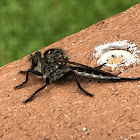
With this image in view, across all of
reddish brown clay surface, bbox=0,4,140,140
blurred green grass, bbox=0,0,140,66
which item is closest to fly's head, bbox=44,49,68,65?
reddish brown clay surface, bbox=0,4,140,140

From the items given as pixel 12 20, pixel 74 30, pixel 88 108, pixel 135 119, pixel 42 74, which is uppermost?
pixel 12 20

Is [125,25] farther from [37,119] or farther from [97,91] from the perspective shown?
[37,119]

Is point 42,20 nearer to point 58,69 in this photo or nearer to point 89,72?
point 58,69

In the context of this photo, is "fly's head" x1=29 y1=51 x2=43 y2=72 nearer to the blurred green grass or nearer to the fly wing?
the fly wing

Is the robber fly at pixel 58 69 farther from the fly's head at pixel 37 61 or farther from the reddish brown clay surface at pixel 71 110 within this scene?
the reddish brown clay surface at pixel 71 110

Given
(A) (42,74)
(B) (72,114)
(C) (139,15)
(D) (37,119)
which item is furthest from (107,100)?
(C) (139,15)

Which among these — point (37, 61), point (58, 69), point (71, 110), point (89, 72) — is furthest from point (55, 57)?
point (71, 110)
